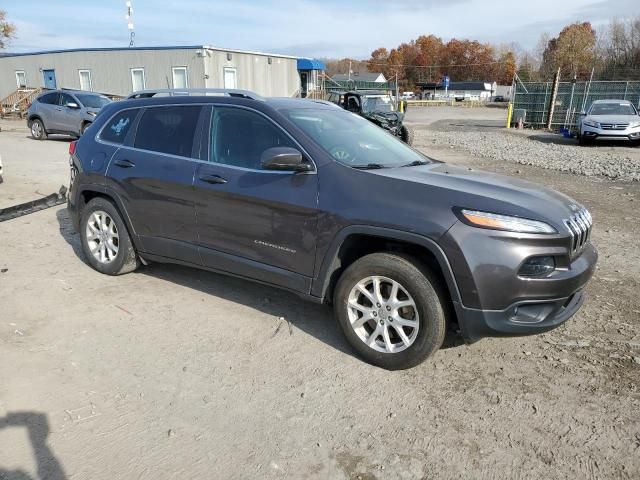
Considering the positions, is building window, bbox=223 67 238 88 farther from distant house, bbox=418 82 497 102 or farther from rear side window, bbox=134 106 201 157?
distant house, bbox=418 82 497 102

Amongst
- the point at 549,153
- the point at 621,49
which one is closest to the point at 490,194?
the point at 549,153

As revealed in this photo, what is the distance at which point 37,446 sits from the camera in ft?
8.74

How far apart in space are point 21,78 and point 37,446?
38910mm

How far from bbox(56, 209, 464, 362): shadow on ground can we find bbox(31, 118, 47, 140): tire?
14.4m

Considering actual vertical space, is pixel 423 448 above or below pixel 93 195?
below

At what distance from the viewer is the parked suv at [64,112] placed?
1627 centimetres

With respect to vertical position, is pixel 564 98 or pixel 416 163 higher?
pixel 416 163

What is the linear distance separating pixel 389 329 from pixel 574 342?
1481 mm

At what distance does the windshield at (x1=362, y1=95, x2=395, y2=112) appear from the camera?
1824 cm

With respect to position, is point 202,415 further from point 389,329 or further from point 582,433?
point 582,433

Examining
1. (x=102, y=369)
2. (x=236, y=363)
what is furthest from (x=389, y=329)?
(x=102, y=369)

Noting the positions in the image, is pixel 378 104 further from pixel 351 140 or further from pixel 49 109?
pixel 351 140

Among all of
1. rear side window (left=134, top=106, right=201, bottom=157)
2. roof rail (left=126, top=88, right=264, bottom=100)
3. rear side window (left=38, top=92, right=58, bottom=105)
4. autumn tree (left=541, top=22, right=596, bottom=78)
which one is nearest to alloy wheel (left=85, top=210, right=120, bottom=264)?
rear side window (left=134, top=106, right=201, bottom=157)

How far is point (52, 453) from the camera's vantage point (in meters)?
2.62
